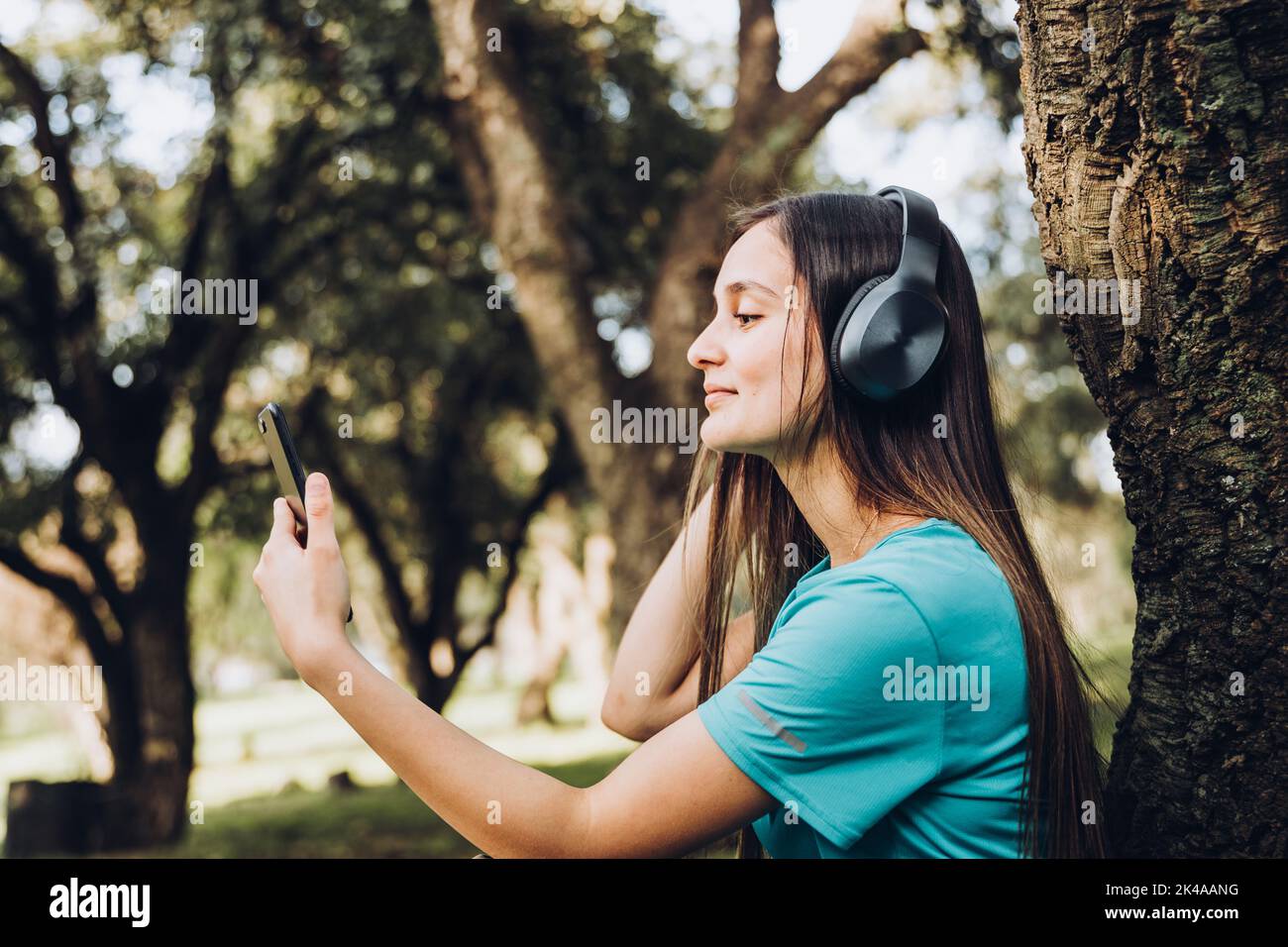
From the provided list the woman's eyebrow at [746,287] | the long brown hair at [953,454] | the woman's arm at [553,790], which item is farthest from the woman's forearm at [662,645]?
→ the woman's arm at [553,790]

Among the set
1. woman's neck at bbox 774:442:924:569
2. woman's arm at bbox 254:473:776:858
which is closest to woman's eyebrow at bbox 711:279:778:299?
woman's neck at bbox 774:442:924:569

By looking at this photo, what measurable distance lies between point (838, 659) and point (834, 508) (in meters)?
0.47

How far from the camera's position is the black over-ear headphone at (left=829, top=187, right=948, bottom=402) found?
186 centimetres

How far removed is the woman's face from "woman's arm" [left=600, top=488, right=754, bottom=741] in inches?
18.5

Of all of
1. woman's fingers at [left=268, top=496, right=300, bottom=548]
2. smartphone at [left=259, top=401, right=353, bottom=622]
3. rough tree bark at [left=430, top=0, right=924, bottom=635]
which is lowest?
woman's fingers at [left=268, top=496, right=300, bottom=548]

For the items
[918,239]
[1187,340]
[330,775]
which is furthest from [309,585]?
[330,775]

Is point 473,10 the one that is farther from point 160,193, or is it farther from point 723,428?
point 723,428

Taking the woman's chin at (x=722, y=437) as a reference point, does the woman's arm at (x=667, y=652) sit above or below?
below

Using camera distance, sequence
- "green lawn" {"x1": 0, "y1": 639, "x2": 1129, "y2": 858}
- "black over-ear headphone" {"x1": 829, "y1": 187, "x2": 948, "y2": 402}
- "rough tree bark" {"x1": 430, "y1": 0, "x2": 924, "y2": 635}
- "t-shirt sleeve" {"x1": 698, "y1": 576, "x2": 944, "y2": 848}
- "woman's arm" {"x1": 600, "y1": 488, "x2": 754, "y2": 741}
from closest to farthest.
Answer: "t-shirt sleeve" {"x1": 698, "y1": 576, "x2": 944, "y2": 848}, "black over-ear headphone" {"x1": 829, "y1": 187, "x2": 948, "y2": 402}, "woman's arm" {"x1": 600, "y1": 488, "x2": 754, "y2": 741}, "rough tree bark" {"x1": 430, "y1": 0, "x2": 924, "y2": 635}, "green lawn" {"x1": 0, "y1": 639, "x2": 1129, "y2": 858}

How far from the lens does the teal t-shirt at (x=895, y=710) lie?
1612 mm

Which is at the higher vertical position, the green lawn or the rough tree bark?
the rough tree bark

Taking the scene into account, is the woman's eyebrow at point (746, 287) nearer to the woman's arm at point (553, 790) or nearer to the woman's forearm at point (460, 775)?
the woman's arm at point (553, 790)

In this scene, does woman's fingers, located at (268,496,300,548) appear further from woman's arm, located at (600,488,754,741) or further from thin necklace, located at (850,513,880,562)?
thin necklace, located at (850,513,880,562)

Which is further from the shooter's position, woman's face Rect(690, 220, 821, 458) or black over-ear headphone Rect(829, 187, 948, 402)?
woman's face Rect(690, 220, 821, 458)
